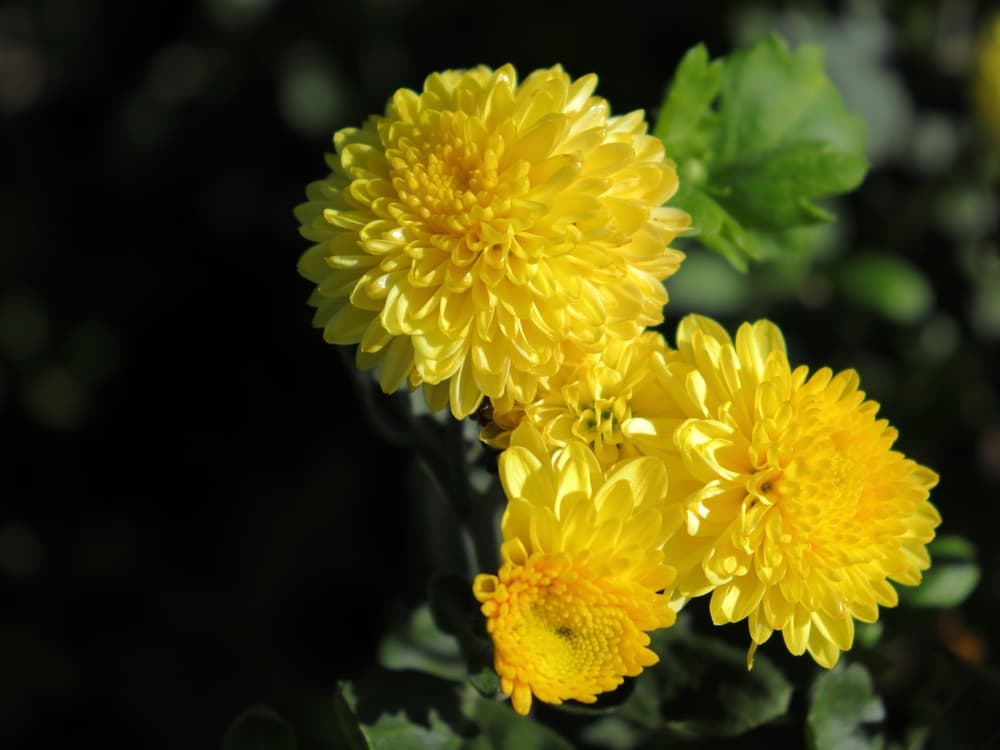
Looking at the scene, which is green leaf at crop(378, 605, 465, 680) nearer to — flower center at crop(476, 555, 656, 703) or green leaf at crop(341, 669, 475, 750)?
green leaf at crop(341, 669, 475, 750)

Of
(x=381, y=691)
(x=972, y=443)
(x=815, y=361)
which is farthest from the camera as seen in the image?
(x=972, y=443)

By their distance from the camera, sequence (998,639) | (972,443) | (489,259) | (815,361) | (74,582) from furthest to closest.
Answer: (74,582)
(972,443)
(815,361)
(998,639)
(489,259)

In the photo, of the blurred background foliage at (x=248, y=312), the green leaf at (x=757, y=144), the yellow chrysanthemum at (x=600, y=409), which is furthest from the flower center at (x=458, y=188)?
the blurred background foliage at (x=248, y=312)

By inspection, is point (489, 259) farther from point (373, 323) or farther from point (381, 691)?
point (381, 691)

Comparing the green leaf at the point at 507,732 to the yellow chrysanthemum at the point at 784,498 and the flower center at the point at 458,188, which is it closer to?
the yellow chrysanthemum at the point at 784,498

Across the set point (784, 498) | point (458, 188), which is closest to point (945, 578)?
point (784, 498)

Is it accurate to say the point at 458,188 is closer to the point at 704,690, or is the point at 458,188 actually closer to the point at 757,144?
the point at 757,144

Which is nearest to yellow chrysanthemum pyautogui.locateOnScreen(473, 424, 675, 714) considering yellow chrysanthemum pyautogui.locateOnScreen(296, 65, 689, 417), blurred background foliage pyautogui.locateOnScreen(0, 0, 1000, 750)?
yellow chrysanthemum pyautogui.locateOnScreen(296, 65, 689, 417)

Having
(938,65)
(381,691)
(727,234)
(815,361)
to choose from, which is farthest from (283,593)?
(938,65)
